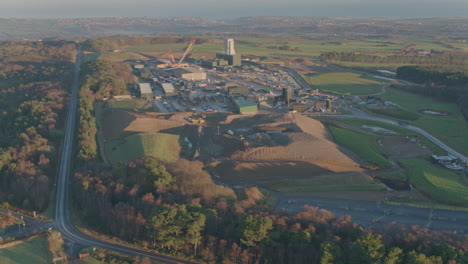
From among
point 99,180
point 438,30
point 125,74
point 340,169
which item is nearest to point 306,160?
point 340,169

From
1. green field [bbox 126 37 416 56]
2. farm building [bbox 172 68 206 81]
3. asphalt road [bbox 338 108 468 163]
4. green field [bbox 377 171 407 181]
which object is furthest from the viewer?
green field [bbox 126 37 416 56]

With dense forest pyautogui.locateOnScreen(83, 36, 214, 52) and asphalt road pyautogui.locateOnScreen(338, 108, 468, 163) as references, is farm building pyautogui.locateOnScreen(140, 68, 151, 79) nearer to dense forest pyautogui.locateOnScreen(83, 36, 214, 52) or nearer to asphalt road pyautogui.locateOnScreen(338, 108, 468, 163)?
dense forest pyautogui.locateOnScreen(83, 36, 214, 52)

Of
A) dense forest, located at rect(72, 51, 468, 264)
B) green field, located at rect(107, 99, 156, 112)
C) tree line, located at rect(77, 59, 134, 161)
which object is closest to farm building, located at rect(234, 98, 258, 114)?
green field, located at rect(107, 99, 156, 112)

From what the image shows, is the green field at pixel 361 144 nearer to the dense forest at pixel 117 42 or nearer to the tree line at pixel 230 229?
the tree line at pixel 230 229

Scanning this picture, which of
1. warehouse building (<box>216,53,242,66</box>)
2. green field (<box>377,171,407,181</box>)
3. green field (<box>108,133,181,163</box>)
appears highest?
warehouse building (<box>216,53,242,66</box>)

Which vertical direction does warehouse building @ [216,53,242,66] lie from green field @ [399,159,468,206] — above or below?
above

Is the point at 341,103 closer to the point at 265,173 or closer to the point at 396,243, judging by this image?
the point at 265,173
